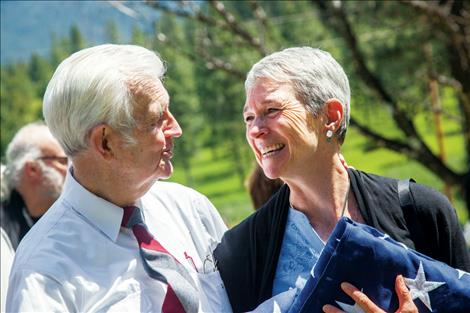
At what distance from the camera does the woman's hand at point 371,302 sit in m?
1.95

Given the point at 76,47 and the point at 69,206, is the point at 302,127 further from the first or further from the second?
the point at 76,47

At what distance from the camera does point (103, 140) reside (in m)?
2.13

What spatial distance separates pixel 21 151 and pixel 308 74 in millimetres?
2945

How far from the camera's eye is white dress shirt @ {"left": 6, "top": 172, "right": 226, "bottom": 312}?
1.95 metres

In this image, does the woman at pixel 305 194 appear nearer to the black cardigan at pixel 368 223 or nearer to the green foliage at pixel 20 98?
the black cardigan at pixel 368 223

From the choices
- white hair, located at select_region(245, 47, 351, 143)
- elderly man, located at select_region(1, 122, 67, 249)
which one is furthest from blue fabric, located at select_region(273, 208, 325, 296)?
elderly man, located at select_region(1, 122, 67, 249)

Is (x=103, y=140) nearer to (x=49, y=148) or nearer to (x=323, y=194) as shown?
(x=323, y=194)

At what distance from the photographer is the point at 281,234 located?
7.75 ft

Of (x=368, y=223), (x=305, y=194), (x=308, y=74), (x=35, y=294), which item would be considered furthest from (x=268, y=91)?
(x=35, y=294)

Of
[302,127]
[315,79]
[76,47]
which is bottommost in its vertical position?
[76,47]

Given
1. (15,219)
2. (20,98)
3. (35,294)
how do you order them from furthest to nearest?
(20,98)
(15,219)
(35,294)

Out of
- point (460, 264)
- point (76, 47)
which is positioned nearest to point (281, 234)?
point (460, 264)

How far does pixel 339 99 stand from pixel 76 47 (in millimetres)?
8311

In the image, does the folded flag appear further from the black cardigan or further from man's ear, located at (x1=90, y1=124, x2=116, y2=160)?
man's ear, located at (x1=90, y1=124, x2=116, y2=160)
